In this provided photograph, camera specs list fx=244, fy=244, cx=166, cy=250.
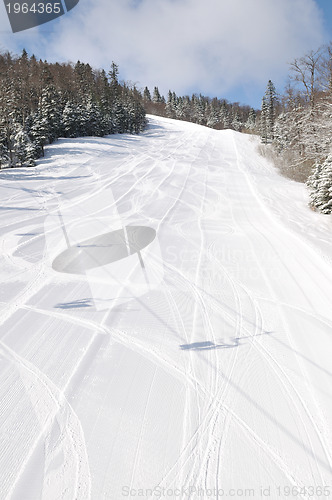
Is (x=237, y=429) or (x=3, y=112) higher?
(x=3, y=112)

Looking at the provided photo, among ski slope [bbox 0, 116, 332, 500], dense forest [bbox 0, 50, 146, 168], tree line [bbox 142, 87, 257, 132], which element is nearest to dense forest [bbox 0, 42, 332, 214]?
dense forest [bbox 0, 50, 146, 168]

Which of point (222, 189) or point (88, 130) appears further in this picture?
point (88, 130)

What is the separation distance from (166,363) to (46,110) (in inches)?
1180

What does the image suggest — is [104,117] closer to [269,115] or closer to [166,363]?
[269,115]

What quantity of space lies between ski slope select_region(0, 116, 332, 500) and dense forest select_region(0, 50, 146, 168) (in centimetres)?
1557

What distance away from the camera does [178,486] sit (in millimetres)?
2045

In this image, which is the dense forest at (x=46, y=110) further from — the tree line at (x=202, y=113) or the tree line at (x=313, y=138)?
the tree line at (x=202, y=113)

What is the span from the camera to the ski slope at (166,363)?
2.13 meters

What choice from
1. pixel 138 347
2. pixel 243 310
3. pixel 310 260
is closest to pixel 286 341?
pixel 243 310

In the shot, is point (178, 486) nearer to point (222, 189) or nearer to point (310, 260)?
point (310, 260)

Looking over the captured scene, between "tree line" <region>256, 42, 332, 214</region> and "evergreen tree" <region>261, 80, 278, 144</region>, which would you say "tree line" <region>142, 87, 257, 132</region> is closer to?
"evergreen tree" <region>261, 80, 278, 144</region>

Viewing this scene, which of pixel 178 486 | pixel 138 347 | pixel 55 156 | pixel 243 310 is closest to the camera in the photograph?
pixel 178 486

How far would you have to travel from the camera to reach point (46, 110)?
25266mm

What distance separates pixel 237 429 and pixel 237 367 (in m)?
0.71
